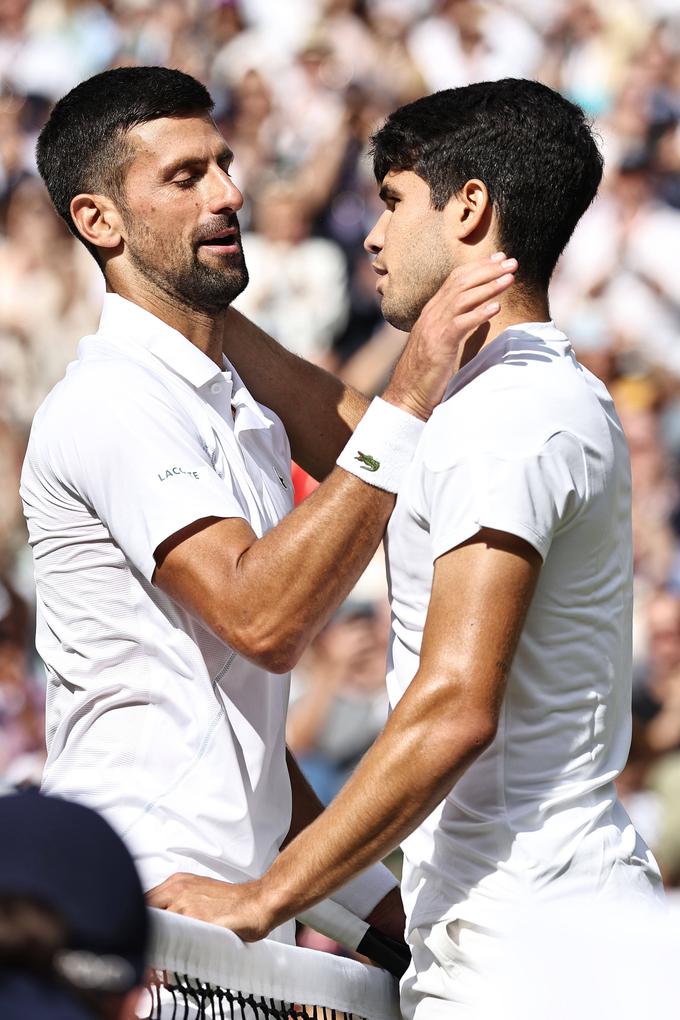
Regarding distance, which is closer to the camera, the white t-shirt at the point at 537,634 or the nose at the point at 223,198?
the white t-shirt at the point at 537,634

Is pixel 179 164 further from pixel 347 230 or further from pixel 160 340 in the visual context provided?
pixel 347 230

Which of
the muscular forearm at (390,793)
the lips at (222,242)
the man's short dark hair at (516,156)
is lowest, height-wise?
the muscular forearm at (390,793)

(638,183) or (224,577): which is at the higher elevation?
(638,183)

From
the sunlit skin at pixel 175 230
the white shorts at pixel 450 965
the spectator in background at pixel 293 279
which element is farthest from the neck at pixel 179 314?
the spectator in background at pixel 293 279

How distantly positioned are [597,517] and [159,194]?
1373 mm

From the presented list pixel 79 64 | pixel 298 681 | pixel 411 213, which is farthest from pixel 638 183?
pixel 411 213

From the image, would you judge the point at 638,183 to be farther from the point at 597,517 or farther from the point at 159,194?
the point at 597,517

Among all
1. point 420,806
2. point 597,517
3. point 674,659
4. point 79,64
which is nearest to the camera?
point 420,806

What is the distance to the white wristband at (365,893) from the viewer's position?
3.30 meters

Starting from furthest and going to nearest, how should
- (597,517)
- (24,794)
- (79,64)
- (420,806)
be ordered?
Result: (79,64) → (597,517) → (420,806) → (24,794)

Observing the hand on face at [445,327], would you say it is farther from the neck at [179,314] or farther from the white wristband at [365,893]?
the white wristband at [365,893]

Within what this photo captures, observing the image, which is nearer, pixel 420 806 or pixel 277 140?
pixel 420 806

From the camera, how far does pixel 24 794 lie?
1374 mm

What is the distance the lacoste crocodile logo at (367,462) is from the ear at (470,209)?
1.47ft
